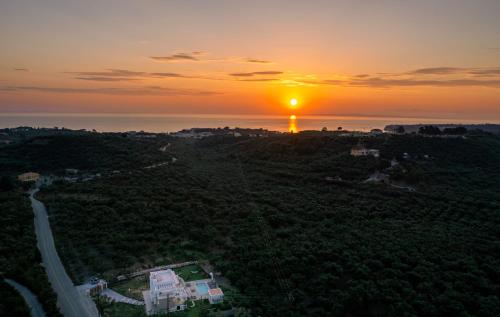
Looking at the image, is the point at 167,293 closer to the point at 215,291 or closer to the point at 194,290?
the point at 194,290

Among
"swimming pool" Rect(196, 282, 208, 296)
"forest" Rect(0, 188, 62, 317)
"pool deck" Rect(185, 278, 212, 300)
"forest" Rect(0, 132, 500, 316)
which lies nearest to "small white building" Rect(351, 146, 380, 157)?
"forest" Rect(0, 132, 500, 316)

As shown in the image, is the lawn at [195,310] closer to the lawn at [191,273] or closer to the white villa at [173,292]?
the white villa at [173,292]

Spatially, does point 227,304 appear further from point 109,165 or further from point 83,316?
point 109,165

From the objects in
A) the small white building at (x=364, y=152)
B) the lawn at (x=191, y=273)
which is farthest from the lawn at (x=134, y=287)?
the small white building at (x=364, y=152)

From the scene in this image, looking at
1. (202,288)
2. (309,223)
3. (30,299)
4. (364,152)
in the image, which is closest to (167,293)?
(202,288)

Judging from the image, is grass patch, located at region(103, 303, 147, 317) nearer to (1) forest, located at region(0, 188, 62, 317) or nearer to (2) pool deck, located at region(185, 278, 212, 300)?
(1) forest, located at region(0, 188, 62, 317)

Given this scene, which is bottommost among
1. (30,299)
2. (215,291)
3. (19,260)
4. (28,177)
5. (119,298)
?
(119,298)
